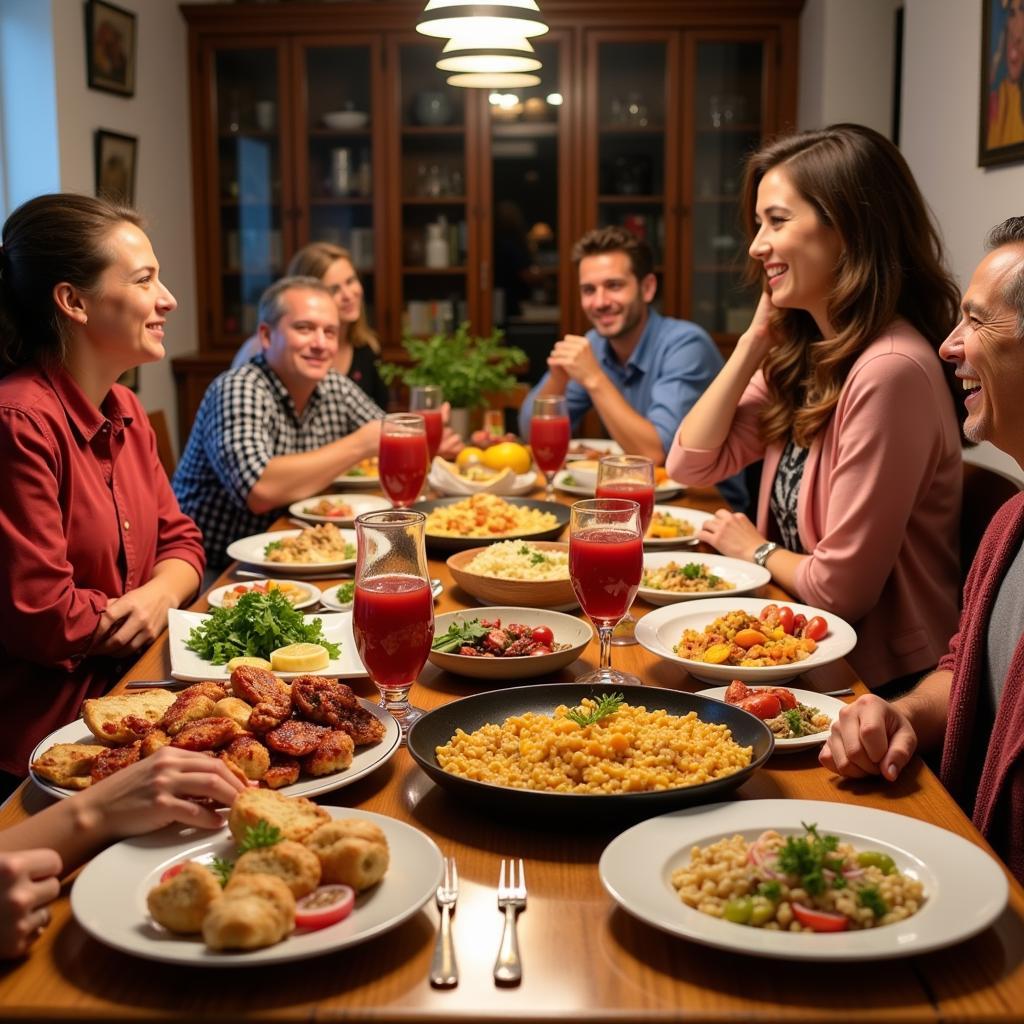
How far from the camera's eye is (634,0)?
5840mm

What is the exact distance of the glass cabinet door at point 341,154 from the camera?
20.0 feet

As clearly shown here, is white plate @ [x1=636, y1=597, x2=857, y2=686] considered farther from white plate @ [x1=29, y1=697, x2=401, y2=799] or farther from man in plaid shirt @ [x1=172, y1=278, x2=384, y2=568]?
man in plaid shirt @ [x1=172, y1=278, x2=384, y2=568]

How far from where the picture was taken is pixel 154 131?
18.7ft

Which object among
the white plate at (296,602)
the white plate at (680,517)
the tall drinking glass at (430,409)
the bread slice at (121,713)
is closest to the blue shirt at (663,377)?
the tall drinking glass at (430,409)

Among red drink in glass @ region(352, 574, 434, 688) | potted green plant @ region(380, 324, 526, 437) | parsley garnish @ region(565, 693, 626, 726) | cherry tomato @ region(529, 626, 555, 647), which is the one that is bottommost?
cherry tomato @ region(529, 626, 555, 647)

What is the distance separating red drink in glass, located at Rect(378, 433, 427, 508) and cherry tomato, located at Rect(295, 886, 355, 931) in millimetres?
1491

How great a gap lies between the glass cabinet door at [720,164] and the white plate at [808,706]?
4677 mm

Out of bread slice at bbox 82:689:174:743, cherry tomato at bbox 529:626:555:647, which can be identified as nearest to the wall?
cherry tomato at bbox 529:626:555:647

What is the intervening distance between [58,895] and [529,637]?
764mm

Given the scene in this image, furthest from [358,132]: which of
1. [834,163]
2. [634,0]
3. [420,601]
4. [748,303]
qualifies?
[420,601]

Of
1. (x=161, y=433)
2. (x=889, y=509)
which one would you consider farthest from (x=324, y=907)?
(x=161, y=433)

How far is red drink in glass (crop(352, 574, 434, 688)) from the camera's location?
143 centimetres

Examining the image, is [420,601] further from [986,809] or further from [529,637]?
[986,809]

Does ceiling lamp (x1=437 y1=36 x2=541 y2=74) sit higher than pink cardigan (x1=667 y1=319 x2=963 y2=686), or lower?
higher
